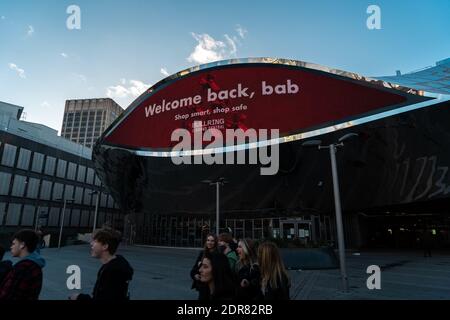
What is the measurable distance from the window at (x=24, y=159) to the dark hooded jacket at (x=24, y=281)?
5597cm

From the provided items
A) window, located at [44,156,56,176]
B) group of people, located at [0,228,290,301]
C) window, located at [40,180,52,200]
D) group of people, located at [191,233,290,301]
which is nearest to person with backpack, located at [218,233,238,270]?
group of people, located at [191,233,290,301]

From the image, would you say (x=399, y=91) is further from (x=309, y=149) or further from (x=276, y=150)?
(x=276, y=150)

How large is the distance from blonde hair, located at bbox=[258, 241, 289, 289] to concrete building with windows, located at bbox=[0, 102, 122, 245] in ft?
126

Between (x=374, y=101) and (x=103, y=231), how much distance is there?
25.0 m

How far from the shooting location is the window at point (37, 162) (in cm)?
5306

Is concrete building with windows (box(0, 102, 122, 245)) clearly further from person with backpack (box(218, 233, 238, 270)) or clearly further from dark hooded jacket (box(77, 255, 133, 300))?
dark hooded jacket (box(77, 255, 133, 300))

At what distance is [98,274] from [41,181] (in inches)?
2356

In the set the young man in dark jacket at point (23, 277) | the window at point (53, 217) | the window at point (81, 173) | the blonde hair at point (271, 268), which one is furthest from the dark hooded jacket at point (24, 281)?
the window at point (81, 173)

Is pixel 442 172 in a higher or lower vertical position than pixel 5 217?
higher

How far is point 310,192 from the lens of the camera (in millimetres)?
29875

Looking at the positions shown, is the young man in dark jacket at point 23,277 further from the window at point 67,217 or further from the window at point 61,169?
the window at point 67,217

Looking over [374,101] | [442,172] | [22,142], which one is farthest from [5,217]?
[442,172]

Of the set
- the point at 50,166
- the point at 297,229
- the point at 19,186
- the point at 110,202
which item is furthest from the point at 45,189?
the point at 297,229

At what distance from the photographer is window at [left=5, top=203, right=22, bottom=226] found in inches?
1884
